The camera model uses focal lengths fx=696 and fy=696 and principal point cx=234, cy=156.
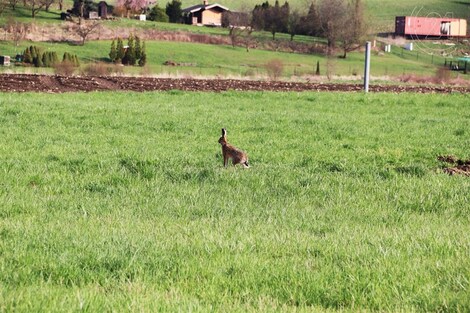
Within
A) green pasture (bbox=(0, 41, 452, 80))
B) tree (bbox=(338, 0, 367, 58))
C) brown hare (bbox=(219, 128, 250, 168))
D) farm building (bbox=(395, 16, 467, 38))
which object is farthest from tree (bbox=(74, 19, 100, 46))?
brown hare (bbox=(219, 128, 250, 168))

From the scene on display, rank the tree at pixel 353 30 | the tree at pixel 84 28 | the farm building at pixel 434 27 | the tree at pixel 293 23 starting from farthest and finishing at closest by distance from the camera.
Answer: the tree at pixel 293 23 → the tree at pixel 353 30 → the tree at pixel 84 28 → the farm building at pixel 434 27

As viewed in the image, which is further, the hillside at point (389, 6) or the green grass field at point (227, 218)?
the hillside at point (389, 6)

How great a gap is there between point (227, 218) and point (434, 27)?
574cm

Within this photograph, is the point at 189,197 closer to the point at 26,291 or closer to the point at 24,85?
the point at 26,291

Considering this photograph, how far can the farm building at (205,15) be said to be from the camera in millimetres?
118562

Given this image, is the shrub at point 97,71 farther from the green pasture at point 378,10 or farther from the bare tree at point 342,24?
the bare tree at point 342,24

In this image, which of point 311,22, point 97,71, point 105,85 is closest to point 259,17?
point 311,22

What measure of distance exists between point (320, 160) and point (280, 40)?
9090 cm

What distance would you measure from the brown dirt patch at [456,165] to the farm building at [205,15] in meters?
107

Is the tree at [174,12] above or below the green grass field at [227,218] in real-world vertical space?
above

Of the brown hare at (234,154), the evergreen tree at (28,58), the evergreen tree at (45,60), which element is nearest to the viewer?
the brown hare at (234,154)

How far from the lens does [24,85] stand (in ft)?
95.8

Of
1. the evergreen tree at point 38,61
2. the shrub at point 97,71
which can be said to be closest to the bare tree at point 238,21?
the evergreen tree at point 38,61

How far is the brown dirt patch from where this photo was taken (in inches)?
463
